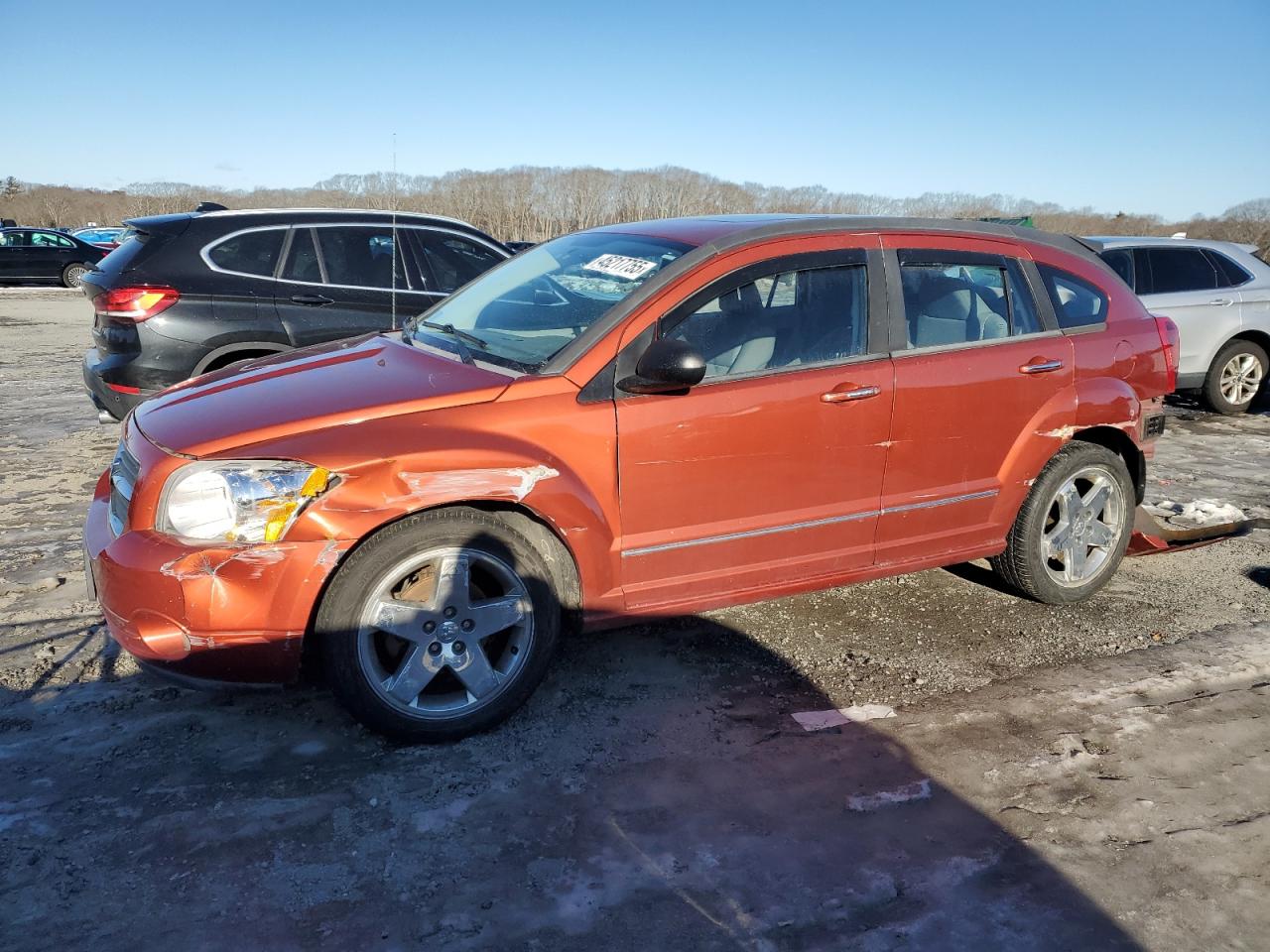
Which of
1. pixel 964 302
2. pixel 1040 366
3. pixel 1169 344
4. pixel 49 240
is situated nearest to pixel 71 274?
pixel 49 240

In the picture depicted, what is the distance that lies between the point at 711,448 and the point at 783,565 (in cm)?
64

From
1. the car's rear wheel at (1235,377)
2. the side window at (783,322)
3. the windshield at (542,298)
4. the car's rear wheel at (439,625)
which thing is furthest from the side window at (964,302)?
the car's rear wheel at (1235,377)

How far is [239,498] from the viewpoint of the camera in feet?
10.4

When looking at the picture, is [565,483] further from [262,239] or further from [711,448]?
[262,239]

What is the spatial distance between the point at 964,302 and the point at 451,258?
167 inches

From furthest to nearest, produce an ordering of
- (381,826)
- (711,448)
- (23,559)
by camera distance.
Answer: (23,559)
(711,448)
(381,826)

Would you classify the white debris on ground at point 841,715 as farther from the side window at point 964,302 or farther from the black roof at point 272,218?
the black roof at point 272,218

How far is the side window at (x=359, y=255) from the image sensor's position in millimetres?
7035

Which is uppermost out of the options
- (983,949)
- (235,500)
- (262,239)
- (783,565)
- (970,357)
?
(262,239)

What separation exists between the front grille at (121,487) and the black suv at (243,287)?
2917mm

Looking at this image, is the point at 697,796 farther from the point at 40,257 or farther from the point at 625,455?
the point at 40,257

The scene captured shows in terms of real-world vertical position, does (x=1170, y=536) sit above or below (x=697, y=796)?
above

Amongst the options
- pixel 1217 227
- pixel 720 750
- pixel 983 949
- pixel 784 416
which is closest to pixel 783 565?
pixel 784 416

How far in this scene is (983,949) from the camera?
2.55 metres
